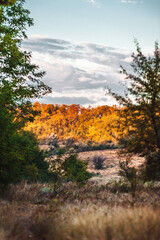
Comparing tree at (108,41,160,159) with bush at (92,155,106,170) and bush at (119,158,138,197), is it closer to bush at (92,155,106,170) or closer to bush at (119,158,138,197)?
bush at (119,158,138,197)

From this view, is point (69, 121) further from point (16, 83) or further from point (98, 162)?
point (16, 83)

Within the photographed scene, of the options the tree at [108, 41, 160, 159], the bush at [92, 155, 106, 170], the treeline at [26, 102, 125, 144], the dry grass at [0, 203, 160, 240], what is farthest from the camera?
the treeline at [26, 102, 125, 144]

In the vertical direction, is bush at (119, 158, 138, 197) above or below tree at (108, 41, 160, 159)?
below

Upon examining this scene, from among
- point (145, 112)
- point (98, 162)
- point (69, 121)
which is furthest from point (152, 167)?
point (69, 121)

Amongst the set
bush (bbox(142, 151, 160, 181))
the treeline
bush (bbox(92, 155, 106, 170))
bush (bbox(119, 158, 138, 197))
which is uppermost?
the treeline

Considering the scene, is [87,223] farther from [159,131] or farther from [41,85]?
[41,85]

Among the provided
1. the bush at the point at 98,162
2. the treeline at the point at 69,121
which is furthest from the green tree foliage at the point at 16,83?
the treeline at the point at 69,121

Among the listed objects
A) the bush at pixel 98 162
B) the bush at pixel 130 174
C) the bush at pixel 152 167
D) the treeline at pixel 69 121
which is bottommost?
the bush at pixel 98 162

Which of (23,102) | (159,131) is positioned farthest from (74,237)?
(23,102)

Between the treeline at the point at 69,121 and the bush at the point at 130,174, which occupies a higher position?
the treeline at the point at 69,121

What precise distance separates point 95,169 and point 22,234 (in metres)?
22.4

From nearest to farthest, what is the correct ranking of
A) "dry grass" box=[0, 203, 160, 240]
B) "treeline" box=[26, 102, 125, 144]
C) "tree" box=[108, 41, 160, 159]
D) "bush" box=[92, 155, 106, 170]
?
"dry grass" box=[0, 203, 160, 240]
"tree" box=[108, 41, 160, 159]
"bush" box=[92, 155, 106, 170]
"treeline" box=[26, 102, 125, 144]

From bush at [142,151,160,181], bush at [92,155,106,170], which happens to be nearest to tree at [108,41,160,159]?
bush at [142,151,160,181]

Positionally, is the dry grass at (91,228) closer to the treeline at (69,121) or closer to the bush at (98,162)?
the bush at (98,162)
